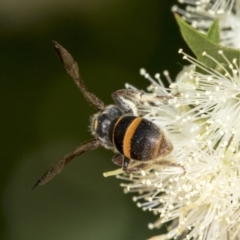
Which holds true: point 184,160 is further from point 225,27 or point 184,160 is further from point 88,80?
point 88,80

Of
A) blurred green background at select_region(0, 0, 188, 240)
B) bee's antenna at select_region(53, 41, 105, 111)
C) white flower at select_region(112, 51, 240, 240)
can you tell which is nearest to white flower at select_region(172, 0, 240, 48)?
white flower at select_region(112, 51, 240, 240)

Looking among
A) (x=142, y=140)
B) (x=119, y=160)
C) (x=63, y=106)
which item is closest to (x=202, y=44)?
(x=142, y=140)

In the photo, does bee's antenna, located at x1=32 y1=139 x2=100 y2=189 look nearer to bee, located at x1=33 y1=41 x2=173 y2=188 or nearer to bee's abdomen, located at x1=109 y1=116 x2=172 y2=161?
bee, located at x1=33 y1=41 x2=173 y2=188

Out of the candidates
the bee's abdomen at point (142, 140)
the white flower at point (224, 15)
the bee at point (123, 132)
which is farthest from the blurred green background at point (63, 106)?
→ the bee's abdomen at point (142, 140)

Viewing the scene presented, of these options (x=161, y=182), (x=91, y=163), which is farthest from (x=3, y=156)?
(x=161, y=182)

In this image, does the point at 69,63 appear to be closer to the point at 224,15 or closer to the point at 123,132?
the point at 123,132

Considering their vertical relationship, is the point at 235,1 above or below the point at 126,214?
above

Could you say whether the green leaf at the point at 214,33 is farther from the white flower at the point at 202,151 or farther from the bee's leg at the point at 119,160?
the bee's leg at the point at 119,160
